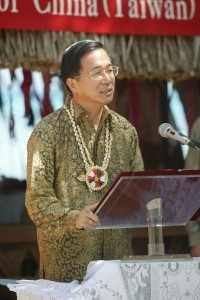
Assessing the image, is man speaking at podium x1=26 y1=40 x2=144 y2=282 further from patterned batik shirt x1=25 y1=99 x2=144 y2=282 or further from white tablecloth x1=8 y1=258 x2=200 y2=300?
white tablecloth x1=8 y1=258 x2=200 y2=300

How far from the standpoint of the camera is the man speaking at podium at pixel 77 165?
546cm

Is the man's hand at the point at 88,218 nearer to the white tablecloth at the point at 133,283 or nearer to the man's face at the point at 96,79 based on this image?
the white tablecloth at the point at 133,283

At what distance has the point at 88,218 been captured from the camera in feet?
16.7

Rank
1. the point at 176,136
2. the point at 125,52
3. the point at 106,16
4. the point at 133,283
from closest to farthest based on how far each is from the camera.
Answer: the point at 133,283 → the point at 176,136 → the point at 106,16 → the point at 125,52

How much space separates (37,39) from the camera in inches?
288

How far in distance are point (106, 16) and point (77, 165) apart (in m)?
1.97

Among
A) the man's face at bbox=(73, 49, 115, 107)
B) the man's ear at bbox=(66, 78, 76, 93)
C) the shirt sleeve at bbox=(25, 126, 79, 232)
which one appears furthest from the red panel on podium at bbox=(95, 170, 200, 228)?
the man's ear at bbox=(66, 78, 76, 93)

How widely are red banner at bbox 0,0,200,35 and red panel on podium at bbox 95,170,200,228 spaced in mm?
2235

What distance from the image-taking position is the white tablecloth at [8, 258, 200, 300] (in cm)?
480

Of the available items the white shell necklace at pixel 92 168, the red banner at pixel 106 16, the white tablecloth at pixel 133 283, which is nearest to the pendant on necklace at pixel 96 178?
the white shell necklace at pixel 92 168

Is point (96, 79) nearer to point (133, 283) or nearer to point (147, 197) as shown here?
point (147, 197)

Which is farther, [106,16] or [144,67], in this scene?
[144,67]

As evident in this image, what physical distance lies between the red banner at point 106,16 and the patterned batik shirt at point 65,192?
5.31 feet

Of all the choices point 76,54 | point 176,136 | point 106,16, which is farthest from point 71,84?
point 106,16
